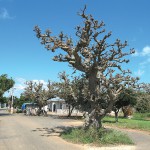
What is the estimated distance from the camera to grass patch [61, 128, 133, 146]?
18.2m

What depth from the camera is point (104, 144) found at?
17.8 m

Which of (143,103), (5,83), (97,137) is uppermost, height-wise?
(5,83)

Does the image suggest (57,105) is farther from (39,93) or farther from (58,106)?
(39,93)

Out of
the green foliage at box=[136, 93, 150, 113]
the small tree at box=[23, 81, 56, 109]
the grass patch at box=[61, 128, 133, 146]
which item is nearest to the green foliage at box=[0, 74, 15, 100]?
the small tree at box=[23, 81, 56, 109]

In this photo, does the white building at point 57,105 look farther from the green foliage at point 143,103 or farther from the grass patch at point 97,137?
→ the grass patch at point 97,137

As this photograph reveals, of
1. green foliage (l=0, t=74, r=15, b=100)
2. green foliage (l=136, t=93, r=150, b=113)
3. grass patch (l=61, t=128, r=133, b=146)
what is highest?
green foliage (l=0, t=74, r=15, b=100)

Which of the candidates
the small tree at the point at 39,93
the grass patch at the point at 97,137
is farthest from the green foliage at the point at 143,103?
the grass patch at the point at 97,137

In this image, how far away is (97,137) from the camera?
18.7 meters

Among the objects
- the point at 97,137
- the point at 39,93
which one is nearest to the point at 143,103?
the point at 39,93

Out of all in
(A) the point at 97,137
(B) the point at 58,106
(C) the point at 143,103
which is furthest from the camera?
(B) the point at 58,106

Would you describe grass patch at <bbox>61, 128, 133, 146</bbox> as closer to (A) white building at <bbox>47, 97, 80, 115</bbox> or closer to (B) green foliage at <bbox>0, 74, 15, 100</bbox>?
(B) green foliage at <bbox>0, 74, 15, 100</bbox>

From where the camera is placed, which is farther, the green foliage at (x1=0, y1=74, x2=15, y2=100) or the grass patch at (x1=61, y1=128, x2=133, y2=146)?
the green foliage at (x1=0, y1=74, x2=15, y2=100)

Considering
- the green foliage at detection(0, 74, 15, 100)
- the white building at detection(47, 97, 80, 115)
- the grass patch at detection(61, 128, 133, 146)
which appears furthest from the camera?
the white building at detection(47, 97, 80, 115)

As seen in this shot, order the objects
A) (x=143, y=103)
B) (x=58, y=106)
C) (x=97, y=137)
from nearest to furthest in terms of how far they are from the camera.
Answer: (x=97, y=137) < (x=143, y=103) < (x=58, y=106)
